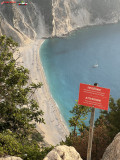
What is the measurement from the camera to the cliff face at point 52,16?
87.4 meters

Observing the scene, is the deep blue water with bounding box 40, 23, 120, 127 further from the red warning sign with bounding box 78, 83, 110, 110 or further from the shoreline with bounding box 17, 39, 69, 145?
the red warning sign with bounding box 78, 83, 110, 110

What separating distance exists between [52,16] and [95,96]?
10515 centimetres

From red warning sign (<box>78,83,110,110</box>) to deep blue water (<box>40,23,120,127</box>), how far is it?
33615 mm

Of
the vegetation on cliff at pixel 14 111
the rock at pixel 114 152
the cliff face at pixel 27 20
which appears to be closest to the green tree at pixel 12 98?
the vegetation on cliff at pixel 14 111

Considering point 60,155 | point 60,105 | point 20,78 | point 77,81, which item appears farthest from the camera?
point 77,81

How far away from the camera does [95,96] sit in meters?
A: 8.52

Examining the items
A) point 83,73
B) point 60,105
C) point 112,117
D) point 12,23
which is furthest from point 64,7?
point 112,117

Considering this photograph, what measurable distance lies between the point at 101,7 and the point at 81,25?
1099 inches

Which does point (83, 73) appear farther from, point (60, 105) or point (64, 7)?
point (64, 7)

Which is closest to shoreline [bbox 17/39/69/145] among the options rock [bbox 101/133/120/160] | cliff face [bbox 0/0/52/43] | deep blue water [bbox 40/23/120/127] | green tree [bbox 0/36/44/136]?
deep blue water [bbox 40/23/120/127]

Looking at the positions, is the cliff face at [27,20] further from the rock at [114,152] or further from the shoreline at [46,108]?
the rock at [114,152]

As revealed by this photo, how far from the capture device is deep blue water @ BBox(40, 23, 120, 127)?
173ft

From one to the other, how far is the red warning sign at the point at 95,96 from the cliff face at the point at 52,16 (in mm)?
80515

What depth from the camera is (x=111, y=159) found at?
10.8 metres
